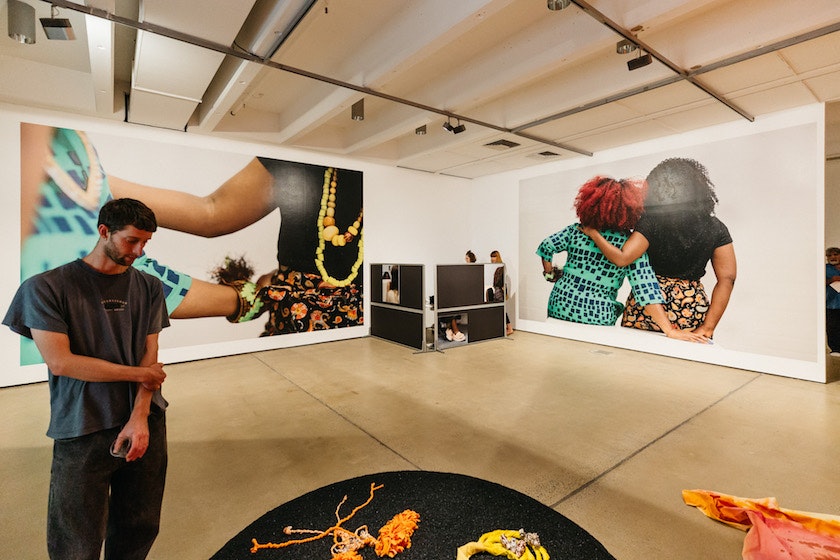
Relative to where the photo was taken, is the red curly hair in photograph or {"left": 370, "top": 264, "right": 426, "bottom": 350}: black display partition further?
{"left": 370, "top": 264, "right": 426, "bottom": 350}: black display partition

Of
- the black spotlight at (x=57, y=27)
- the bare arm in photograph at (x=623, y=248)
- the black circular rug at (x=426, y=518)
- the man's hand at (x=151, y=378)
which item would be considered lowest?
the black circular rug at (x=426, y=518)

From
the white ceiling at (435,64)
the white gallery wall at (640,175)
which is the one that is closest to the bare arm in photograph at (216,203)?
the white gallery wall at (640,175)

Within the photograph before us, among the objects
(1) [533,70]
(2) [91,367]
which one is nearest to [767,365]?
(1) [533,70]

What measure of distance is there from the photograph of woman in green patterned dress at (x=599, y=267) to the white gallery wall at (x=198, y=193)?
9.74ft

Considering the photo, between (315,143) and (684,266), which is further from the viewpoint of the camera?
(315,143)

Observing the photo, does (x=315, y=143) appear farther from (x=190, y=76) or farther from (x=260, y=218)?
(x=190, y=76)

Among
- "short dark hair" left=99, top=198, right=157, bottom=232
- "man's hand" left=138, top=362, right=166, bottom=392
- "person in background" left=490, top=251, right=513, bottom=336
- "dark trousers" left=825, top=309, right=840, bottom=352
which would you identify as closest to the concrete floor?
"man's hand" left=138, top=362, right=166, bottom=392

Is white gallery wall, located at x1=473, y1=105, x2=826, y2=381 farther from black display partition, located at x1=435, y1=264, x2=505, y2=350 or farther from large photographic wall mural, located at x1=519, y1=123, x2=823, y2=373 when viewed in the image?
black display partition, located at x1=435, y1=264, x2=505, y2=350

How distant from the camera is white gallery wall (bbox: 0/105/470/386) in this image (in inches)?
183

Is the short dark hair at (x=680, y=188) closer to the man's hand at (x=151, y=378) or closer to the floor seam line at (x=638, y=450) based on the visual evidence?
the floor seam line at (x=638, y=450)

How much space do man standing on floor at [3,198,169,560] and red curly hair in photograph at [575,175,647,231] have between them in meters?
6.59

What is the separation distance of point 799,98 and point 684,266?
90.4 inches

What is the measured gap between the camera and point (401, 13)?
3551 mm

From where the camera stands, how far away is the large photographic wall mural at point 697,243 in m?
4.88
